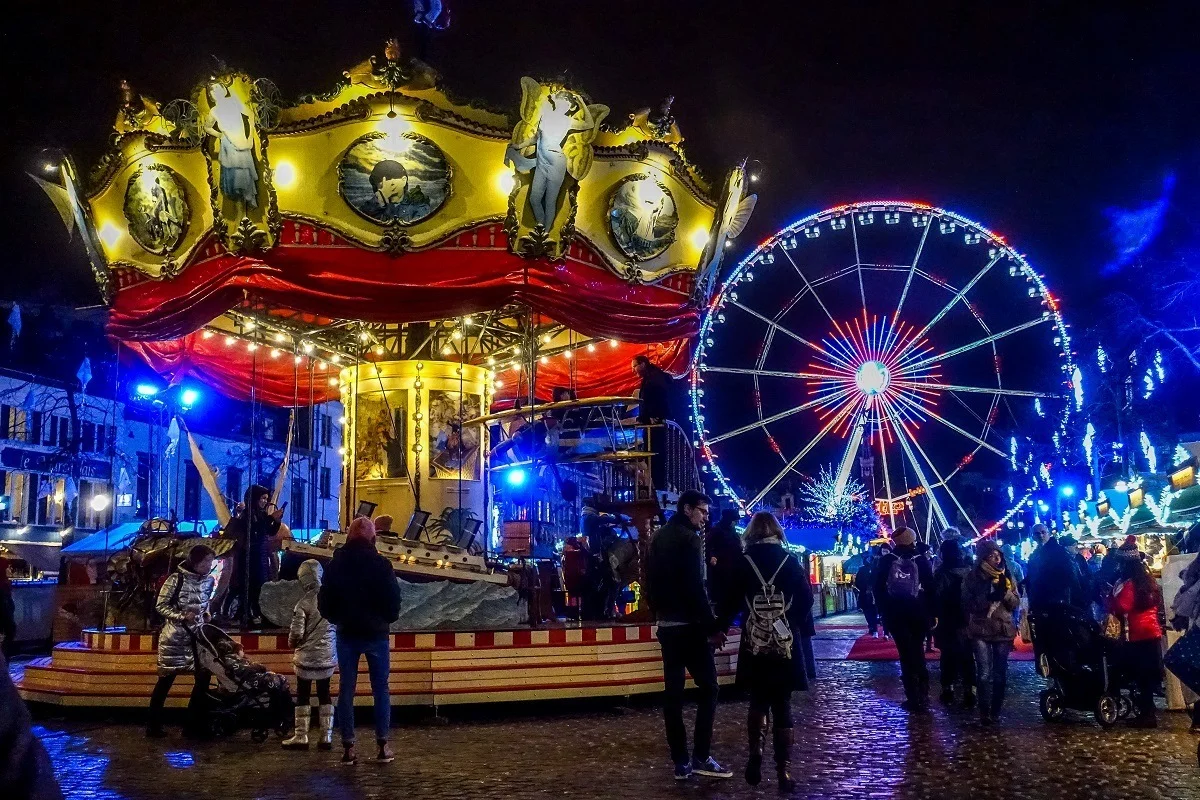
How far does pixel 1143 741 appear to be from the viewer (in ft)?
28.3

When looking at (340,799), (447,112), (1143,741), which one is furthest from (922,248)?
(340,799)

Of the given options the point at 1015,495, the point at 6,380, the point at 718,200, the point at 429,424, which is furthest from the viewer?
the point at 1015,495

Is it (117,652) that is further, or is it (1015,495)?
(1015,495)

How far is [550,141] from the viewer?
11836 mm

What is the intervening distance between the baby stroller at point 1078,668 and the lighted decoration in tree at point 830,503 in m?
43.3

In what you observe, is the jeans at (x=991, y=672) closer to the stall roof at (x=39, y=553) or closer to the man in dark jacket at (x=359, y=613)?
the man in dark jacket at (x=359, y=613)

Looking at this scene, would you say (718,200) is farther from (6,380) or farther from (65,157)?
(6,380)

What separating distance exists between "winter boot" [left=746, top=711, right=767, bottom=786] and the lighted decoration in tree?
4663cm

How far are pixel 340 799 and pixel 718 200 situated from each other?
30.5 feet

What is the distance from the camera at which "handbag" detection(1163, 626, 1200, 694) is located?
6.40m

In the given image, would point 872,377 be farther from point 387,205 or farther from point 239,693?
point 239,693

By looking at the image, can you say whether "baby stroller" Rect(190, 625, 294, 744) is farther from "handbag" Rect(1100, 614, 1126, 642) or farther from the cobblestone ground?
"handbag" Rect(1100, 614, 1126, 642)

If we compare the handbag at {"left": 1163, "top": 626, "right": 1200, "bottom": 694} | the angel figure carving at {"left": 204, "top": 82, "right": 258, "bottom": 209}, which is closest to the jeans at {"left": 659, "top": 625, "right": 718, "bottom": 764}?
the handbag at {"left": 1163, "top": 626, "right": 1200, "bottom": 694}

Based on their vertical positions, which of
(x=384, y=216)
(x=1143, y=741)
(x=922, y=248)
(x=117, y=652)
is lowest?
(x=1143, y=741)
